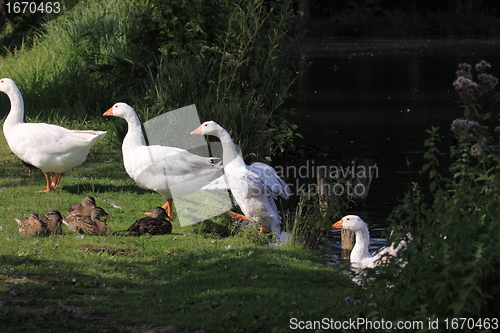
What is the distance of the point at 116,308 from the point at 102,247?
162cm

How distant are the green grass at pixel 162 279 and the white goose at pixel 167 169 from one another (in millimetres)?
500

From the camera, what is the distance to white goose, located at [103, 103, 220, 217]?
7.73 meters

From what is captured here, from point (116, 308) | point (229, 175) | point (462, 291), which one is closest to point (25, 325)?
point (116, 308)

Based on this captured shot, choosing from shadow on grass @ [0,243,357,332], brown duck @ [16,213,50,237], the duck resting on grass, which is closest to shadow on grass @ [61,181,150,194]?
the duck resting on grass

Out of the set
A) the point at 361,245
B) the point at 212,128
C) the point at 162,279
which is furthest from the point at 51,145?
the point at 361,245

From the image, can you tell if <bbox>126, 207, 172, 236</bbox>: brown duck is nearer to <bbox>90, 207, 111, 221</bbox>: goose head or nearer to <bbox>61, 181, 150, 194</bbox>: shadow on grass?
<bbox>90, 207, 111, 221</bbox>: goose head

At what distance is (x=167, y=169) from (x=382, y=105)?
591 inches

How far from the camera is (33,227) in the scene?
6637 mm

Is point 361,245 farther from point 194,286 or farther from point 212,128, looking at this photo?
point 194,286

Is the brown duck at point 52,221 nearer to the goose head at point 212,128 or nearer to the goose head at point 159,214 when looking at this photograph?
the goose head at point 159,214

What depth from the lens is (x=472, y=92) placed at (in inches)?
165

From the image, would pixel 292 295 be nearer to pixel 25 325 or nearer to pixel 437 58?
pixel 25 325

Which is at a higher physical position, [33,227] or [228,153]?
[228,153]

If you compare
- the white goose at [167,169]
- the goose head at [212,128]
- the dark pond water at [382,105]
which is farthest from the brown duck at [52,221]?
the dark pond water at [382,105]
